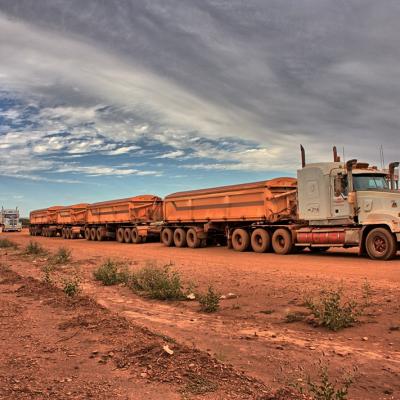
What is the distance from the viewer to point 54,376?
4633 millimetres

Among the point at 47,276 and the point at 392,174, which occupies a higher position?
the point at 392,174

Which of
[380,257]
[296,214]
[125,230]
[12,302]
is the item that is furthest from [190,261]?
[125,230]

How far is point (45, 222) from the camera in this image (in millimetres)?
48906

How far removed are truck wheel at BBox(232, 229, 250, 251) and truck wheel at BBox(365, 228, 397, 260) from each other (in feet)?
19.7

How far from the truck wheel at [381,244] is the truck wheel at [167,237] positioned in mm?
12569

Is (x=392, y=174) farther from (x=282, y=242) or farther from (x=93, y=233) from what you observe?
(x=93, y=233)

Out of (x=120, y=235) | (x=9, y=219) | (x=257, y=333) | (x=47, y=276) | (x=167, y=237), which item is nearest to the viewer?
(x=257, y=333)

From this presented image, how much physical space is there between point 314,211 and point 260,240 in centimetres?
308

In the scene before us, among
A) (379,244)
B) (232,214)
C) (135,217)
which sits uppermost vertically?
(135,217)

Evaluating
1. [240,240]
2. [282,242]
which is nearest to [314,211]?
[282,242]

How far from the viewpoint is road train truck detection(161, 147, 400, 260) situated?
14875mm

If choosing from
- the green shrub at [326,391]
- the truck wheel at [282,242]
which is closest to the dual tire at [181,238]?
the truck wheel at [282,242]

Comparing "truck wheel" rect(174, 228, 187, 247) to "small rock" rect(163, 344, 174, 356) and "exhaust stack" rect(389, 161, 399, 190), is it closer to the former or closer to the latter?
"exhaust stack" rect(389, 161, 399, 190)

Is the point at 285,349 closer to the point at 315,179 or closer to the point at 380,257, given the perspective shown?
the point at 380,257
